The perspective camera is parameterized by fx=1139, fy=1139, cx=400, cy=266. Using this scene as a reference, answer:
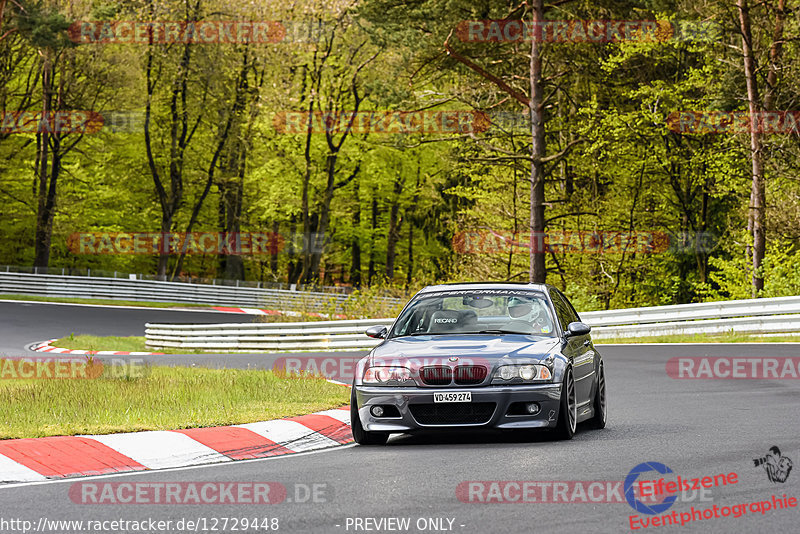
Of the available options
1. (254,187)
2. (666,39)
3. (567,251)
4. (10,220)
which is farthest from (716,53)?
(10,220)

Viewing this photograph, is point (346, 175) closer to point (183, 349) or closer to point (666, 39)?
point (666, 39)

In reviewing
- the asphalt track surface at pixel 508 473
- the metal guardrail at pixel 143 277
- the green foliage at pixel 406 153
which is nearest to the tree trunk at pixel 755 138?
the green foliage at pixel 406 153

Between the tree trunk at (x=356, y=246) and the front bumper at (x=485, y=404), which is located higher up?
the tree trunk at (x=356, y=246)

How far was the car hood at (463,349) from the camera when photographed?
9.96m

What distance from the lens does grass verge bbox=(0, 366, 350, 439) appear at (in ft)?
35.1

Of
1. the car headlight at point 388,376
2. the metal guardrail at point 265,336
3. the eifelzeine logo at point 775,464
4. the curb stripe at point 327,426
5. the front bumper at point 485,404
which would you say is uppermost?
the car headlight at point 388,376

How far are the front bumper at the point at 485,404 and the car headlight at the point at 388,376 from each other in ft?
0.22

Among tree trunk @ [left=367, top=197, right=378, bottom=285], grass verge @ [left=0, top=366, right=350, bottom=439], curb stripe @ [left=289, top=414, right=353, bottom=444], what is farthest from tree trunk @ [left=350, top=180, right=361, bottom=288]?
curb stripe @ [left=289, top=414, right=353, bottom=444]

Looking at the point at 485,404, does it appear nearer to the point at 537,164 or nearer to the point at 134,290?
the point at 537,164

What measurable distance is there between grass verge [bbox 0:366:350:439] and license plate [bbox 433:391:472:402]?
2.39 metres

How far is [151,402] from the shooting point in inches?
496

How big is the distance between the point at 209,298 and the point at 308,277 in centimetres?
704

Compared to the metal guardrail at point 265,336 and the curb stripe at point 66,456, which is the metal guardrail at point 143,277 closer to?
the metal guardrail at point 265,336

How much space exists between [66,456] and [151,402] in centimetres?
348
